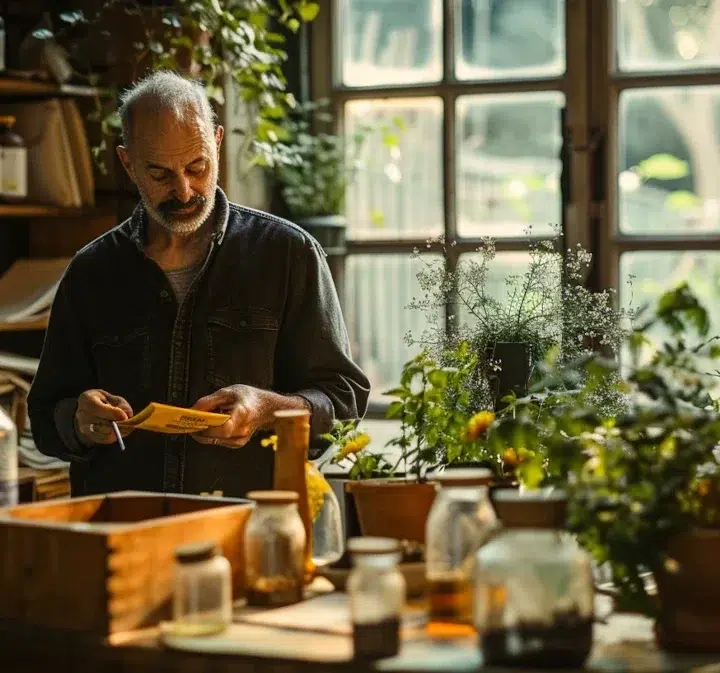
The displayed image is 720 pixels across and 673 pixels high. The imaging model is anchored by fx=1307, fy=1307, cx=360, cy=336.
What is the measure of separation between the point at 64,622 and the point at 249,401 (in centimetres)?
97

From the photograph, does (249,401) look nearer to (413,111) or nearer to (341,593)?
(341,593)

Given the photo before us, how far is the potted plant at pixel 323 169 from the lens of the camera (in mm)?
4043

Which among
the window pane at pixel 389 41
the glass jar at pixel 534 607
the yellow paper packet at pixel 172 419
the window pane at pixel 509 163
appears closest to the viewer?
the glass jar at pixel 534 607

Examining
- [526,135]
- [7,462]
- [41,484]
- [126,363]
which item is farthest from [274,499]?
[526,135]

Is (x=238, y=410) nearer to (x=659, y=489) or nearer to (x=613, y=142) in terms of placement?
(x=659, y=489)

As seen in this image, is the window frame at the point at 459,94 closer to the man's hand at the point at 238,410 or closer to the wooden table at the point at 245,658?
the man's hand at the point at 238,410

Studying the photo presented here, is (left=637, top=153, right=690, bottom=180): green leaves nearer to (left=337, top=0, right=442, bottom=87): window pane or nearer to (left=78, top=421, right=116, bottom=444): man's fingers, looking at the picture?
(left=337, top=0, right=442, bottom=87): window pane

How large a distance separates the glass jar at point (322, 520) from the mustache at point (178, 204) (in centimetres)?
102

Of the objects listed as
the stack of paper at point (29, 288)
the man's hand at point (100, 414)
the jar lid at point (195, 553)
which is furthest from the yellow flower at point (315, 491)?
the stack of paper at point (29, 288)

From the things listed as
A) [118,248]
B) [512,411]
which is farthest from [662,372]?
[118,248]

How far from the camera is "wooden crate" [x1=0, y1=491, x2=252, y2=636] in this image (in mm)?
1637

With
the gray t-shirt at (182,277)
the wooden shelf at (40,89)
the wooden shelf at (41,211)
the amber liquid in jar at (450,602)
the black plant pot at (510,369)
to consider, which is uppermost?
the wooden shelf at (40,89)

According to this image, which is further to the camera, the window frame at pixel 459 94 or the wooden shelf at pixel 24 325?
the window frame at pixel 459 94

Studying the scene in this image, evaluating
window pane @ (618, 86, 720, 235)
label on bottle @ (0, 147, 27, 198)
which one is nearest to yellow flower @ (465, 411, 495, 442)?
window pane @ (618, 86, 720, 235)
